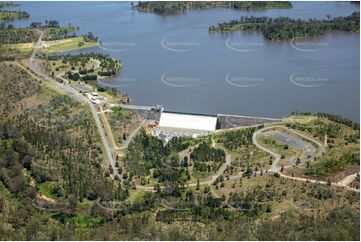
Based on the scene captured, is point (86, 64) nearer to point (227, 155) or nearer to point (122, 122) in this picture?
point (122, 122)

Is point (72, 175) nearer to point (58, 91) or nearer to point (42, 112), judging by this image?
point (42, 112)

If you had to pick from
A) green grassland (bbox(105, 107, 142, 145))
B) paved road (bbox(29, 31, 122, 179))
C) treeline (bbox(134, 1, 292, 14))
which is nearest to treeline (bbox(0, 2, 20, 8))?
treeline (bbox(134, 1, 292, 14))

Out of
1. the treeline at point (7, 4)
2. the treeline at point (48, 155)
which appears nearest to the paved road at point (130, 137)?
the treeline at point (48, 155)

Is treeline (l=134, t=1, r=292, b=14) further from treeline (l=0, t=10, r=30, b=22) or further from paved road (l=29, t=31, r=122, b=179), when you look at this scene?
paved road (l=29, t=31, r=122, b=179)

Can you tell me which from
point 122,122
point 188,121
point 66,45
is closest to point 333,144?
point 188,121

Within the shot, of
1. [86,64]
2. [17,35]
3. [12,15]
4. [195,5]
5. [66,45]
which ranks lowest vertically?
[86,64]
